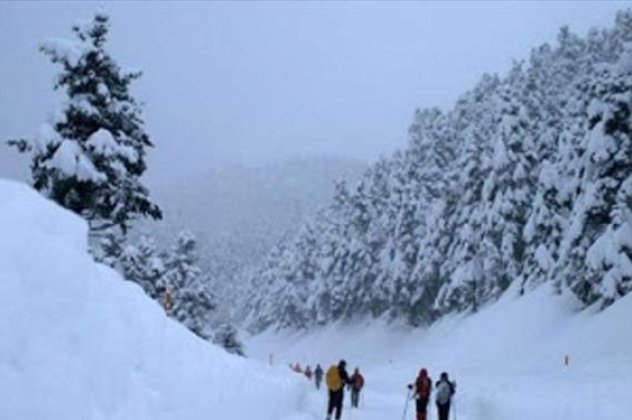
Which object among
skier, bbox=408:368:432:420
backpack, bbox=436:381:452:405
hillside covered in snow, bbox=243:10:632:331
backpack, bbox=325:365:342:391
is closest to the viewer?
backpack, bbox=436:381:452:405

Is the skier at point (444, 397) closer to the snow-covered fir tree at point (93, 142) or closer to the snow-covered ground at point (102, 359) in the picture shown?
the snow-covered ground at point (102, 359)

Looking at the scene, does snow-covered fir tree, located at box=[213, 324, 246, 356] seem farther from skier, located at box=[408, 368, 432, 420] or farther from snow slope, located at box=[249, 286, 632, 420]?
skier, located at box=[408, 368, 432, 420]

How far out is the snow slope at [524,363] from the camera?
21.8 m

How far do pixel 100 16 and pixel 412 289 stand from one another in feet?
165

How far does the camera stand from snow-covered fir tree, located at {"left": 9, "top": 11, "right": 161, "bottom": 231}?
66.7 ft

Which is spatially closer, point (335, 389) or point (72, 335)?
point (72, 335)

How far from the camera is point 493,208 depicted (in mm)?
53938

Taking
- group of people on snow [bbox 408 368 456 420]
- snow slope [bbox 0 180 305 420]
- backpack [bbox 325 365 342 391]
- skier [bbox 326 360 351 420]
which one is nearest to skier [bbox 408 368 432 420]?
group of people on snow [bbox 408 368 456 420]

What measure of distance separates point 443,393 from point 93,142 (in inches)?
362

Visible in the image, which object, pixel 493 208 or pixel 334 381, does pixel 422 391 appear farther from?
pixel 493 208

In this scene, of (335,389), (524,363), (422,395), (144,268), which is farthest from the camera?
(524,363)

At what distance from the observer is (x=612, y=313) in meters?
34.2

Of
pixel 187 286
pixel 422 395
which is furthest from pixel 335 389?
pixel 187 286

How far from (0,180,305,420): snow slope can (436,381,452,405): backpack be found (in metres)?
9.82
